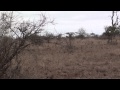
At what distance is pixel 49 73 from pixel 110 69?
7.73 feet

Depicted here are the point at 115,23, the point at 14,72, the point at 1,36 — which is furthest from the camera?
the point at 115,23

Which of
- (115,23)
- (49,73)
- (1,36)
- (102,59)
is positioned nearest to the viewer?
(1,36)

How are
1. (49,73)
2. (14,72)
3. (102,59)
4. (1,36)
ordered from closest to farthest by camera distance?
(1,36) → (14,72) → (49,73) → (102,59)

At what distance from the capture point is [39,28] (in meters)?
6.58

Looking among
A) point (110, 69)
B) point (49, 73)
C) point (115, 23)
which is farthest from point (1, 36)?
point (115, 23)
